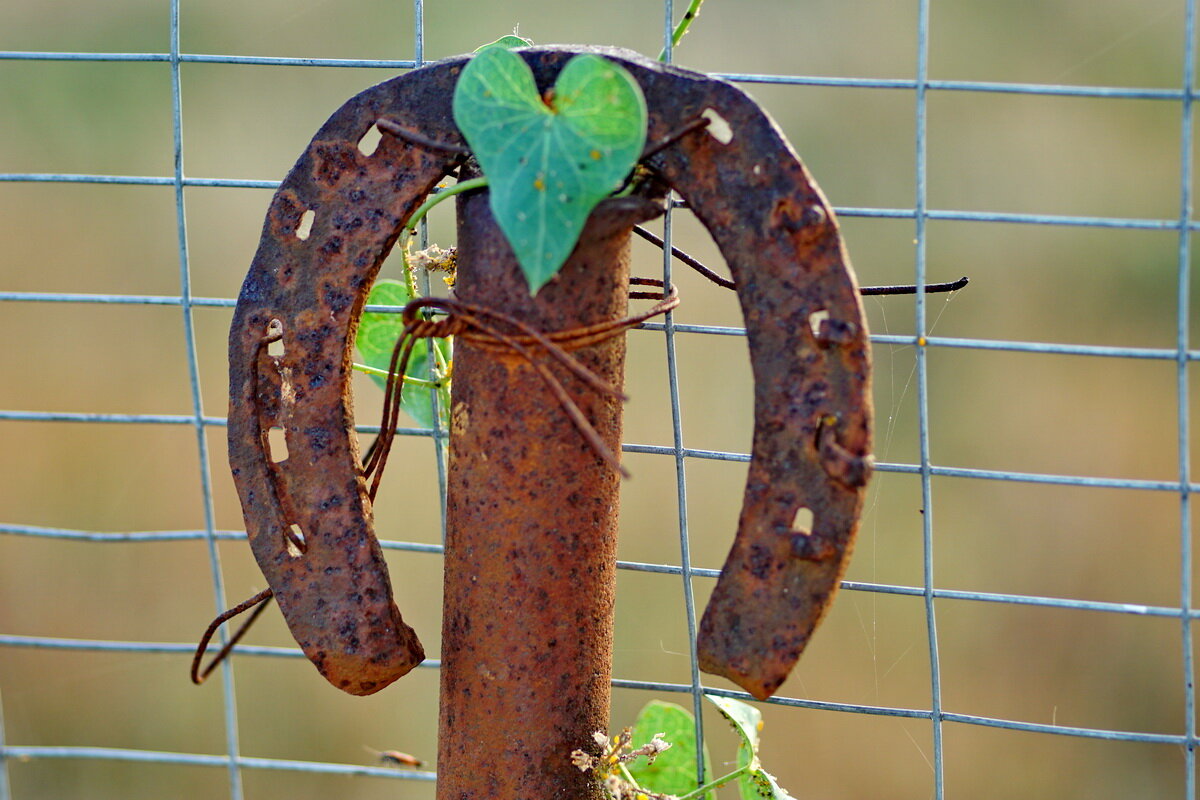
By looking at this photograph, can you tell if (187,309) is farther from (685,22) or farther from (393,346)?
(685,22)

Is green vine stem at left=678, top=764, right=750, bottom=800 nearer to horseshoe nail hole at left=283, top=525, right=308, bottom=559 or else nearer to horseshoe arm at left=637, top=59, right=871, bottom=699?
horseshoe arm at left=637, top=59, right=871, bottom=699

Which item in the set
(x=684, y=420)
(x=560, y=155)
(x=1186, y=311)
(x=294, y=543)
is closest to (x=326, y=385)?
(x=294, y=543)

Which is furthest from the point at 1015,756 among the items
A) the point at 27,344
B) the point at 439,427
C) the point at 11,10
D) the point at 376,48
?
the point at 11,10

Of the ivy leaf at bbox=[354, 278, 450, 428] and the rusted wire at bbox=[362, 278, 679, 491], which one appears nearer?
the rusted wire at bbox=[362, 278, 679, 491]

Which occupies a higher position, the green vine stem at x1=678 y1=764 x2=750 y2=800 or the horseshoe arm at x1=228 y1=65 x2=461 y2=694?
the horseshoe arm at x1=228 y1=65 x2=461 y2=694

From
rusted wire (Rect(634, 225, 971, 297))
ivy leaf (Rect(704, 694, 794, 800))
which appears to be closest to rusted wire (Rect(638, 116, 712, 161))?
rusted wire (Rect(634, 225, 971, 297))

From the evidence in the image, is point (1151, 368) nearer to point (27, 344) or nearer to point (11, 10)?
point (27, 344)

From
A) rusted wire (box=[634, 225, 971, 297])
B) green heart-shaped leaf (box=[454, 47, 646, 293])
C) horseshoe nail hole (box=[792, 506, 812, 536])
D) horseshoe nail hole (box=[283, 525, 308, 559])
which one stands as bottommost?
horseshoe nail hole (box=[283, 525, 308, 559])
